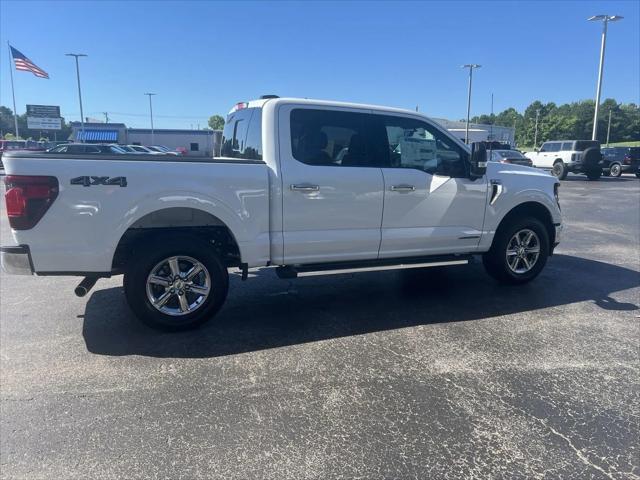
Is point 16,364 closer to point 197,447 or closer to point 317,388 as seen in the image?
point 197,447

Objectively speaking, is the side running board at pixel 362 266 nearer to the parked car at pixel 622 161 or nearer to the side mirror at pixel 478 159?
the side mirror at pixel 478 159

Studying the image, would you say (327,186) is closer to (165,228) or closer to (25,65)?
(165,228)

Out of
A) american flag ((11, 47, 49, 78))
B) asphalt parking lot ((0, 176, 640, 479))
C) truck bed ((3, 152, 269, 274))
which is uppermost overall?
american flag ((11, 47, 49, 78))

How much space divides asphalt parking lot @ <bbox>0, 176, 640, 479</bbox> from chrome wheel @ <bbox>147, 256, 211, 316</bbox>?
0.95 ft

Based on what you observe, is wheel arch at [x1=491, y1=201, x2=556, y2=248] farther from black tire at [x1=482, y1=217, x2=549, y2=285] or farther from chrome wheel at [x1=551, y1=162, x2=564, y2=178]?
chrome wheel at [x1=551, y1=162, x2=564, y2=178]

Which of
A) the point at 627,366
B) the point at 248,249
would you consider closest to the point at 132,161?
the point at 248,249

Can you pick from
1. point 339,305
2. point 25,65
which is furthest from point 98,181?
point 25,65

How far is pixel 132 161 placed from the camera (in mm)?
3992

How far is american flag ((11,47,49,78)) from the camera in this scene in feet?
104

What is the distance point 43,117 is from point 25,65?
44.1 meters

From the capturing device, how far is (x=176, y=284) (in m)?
4.25

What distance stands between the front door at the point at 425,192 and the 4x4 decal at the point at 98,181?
8.25 feet

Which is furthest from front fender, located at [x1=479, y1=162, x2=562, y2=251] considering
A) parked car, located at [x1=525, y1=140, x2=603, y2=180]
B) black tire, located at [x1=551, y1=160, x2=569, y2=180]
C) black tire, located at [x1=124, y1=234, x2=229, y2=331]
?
black tire, located at [x1=551, y1=160, x2=569, y2=180]

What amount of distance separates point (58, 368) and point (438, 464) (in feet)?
9.56
